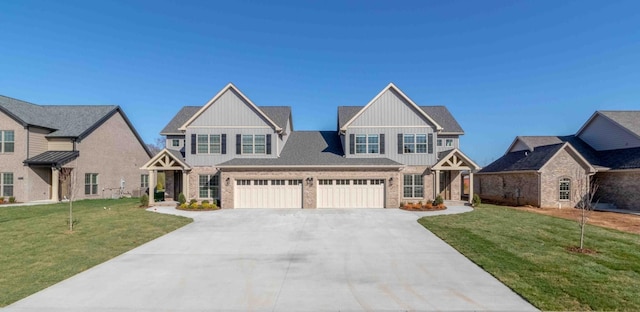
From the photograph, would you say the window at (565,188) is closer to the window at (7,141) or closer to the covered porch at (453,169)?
the covered porch at (453,169)

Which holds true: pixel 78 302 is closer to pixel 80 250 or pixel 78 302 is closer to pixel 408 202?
pixel 80 250

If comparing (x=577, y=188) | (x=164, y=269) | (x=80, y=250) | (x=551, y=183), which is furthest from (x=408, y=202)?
(x=80, y=250)

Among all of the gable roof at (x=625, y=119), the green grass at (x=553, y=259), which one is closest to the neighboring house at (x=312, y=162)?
the green grass at (x=553, y=259)

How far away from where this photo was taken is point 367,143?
2216 centimetres

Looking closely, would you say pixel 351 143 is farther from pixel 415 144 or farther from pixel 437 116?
pixel 437 116

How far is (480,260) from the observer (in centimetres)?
878

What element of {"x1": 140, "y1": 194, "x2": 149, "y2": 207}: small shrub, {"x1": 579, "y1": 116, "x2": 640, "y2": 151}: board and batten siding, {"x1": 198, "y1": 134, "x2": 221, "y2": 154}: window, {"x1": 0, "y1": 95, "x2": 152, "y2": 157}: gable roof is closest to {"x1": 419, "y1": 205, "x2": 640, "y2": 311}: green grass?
{"x1": 579, "y1": 116, "x2": 640, "y2": 151}: board and batten siding

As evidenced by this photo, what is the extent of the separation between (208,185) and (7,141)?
1867 centimetres

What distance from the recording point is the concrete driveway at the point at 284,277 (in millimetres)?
6070

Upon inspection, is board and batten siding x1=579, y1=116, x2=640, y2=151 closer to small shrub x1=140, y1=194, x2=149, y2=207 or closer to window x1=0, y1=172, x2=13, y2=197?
small shrub x1=140, y1=194, x2=149, y2=207

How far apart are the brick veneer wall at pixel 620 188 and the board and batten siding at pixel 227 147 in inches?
998

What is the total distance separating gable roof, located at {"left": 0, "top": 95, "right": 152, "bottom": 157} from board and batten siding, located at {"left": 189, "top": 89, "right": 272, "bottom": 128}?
13.9 m

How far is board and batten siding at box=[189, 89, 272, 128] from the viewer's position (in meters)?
→ 22.3

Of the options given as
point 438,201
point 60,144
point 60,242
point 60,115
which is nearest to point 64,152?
point 60,144
